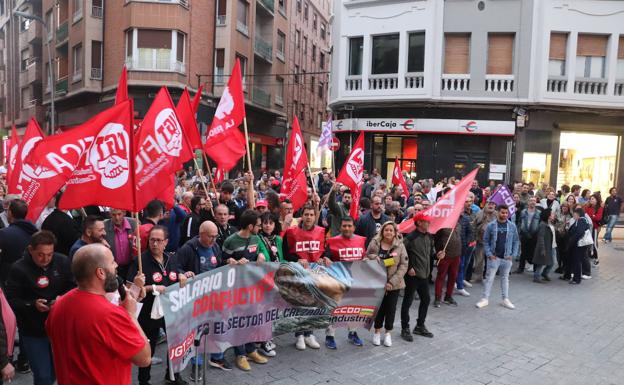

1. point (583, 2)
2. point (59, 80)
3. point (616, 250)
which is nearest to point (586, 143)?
point (583, 2)

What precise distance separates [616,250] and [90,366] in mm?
16103

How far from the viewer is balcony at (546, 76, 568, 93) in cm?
2034

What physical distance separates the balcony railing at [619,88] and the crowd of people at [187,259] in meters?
12.5

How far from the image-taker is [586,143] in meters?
21.6

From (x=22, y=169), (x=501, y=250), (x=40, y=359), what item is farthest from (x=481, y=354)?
(x=22, y=169)

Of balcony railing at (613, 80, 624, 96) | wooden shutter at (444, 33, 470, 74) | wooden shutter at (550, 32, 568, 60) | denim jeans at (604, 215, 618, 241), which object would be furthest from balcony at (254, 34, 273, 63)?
denim jeans at (604, 215, 618, 241)

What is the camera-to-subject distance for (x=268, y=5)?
32.4 meters

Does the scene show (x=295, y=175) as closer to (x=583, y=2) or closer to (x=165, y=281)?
(x=165, y=281)

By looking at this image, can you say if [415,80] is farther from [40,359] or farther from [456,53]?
[40,359]

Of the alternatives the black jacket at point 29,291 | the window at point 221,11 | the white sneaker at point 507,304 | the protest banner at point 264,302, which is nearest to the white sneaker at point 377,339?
the protest banner at point 264,302

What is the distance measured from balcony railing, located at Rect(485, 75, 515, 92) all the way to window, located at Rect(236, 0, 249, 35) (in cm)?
1504

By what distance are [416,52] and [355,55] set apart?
306cm

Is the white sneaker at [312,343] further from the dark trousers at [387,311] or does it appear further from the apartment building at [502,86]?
the apartment building at [502,86]

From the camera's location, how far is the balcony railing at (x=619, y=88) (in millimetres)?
20406
